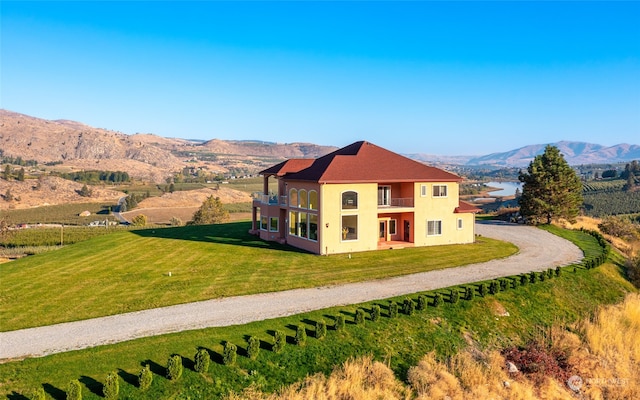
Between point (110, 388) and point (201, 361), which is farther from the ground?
point (201, 361)

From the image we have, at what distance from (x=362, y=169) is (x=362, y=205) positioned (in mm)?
3078

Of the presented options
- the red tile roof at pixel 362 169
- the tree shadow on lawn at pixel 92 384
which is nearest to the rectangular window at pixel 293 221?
the red tile roof at pixel 362 169

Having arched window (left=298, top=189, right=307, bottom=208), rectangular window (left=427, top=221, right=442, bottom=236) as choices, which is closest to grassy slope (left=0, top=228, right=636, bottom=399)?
rectangular window (left=427, top=221, right=442, bottom=236)

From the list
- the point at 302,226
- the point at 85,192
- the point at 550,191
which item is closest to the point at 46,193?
the point at 85,192

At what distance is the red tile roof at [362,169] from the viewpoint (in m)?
32.0

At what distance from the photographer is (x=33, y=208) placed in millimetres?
99062

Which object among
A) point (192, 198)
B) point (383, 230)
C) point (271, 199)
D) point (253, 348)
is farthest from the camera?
point (192, 198)

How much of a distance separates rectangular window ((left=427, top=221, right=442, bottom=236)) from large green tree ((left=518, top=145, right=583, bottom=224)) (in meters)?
16.6

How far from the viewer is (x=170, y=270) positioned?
26219 millimetres

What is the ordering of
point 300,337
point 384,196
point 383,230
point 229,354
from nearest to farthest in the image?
point 229,354, point 300,337, point 384,196, point 383,230

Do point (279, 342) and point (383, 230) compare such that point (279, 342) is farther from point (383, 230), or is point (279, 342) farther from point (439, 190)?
point (439, 190)

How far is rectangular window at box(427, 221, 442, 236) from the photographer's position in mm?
35303

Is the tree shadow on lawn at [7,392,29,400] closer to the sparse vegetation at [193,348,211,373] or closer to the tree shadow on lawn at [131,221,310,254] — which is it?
the sparse vegetation at [193,348,211,373]

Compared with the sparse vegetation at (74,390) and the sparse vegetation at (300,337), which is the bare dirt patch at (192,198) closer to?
the sparse vegetation at (300,337)
